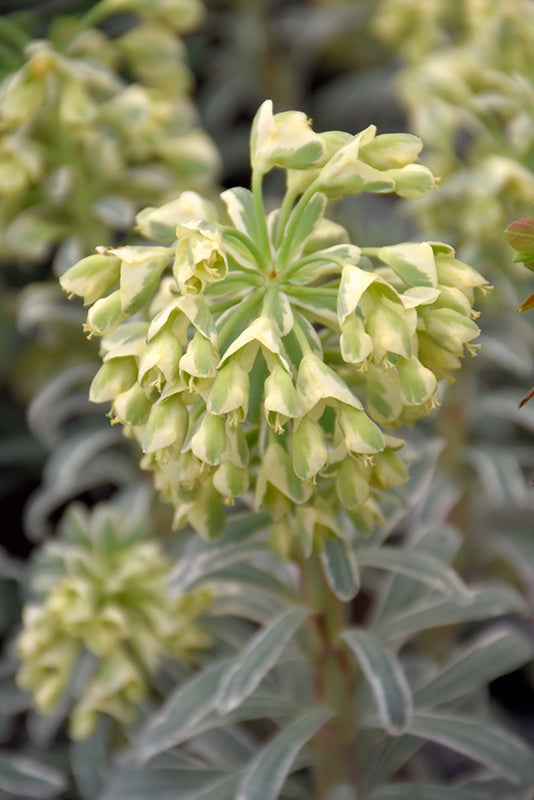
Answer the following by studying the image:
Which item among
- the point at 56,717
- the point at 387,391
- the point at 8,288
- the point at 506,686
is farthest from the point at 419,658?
the point at 8,288

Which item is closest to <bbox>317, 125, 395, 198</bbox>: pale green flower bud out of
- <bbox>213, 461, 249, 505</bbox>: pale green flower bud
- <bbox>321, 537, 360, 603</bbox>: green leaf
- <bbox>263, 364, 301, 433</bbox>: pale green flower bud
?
<bbox>263, 364, 301, 433</bbox>: pale green flower bud

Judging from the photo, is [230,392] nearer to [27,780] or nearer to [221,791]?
[221,791]

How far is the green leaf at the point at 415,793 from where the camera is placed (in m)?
1.35

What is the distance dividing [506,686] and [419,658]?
41 cm

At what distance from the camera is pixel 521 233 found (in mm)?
882

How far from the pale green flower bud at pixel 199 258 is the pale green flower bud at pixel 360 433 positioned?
0.20 m

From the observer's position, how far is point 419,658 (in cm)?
174

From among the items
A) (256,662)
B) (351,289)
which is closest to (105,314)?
(351,289)

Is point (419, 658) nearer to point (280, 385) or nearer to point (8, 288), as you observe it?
point (280, 385)

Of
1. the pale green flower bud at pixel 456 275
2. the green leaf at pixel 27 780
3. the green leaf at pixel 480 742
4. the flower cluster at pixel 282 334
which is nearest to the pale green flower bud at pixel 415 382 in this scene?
the flower cluster at pixel 282 334

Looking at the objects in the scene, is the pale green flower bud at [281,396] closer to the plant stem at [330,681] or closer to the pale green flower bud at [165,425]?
the pale green flower bud at [165,425]

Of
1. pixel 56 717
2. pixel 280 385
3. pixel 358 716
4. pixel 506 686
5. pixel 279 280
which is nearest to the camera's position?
pixel 280 385

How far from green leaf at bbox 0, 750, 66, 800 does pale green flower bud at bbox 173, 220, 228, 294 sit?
961 mm

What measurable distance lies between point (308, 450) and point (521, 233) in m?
0.32
